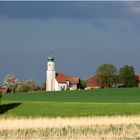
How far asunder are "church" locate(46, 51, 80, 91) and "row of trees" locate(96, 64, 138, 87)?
2492 cm

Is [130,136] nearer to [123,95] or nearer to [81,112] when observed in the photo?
[81,112]

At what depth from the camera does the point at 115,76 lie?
484ft

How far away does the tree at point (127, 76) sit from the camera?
141500 millimetres

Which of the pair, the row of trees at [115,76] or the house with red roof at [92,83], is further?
the house with red roof at [92,83]

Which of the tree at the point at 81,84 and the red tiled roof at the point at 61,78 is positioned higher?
the red tiled roof at the point at 61,78

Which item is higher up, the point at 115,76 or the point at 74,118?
the point at 115,76

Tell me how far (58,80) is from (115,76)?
33223 mm

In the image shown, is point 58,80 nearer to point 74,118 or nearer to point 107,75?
point 107,75

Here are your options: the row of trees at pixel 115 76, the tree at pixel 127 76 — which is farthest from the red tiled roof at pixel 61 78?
the tree at pixel 127 76

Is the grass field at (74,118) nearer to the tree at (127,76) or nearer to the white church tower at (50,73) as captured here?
the tree at (127,76)

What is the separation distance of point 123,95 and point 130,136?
67166mm

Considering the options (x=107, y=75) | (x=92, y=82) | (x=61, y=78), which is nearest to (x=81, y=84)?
(x=61, y=78)

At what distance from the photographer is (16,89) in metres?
142

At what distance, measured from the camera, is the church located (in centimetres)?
17475
